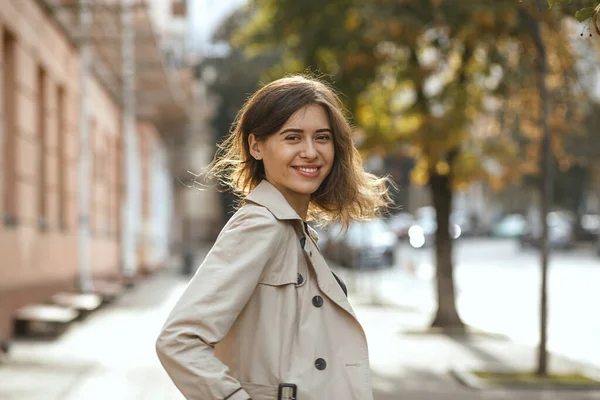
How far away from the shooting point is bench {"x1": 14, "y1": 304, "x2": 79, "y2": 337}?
13.9 metres

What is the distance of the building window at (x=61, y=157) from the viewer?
19.4 m

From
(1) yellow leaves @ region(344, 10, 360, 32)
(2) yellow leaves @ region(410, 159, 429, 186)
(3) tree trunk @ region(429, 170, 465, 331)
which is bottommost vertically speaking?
(3) tree trunk @ region(429, 170, 465, 331)

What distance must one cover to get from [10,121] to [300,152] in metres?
12.2

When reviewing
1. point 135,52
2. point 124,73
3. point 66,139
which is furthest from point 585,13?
point 135,52

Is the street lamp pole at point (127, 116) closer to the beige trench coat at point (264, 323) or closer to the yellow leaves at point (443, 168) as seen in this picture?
the yellow leaves at point (443, 168)

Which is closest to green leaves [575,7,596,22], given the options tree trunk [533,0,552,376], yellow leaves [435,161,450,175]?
tree trunk [533,0,552,376]

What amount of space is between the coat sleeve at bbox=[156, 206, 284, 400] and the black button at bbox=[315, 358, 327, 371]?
22 centimetres

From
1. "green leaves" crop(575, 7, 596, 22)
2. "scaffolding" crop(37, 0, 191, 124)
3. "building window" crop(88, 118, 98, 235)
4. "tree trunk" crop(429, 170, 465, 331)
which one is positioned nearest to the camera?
"green leaves" crop(575, 7, 596, 22)

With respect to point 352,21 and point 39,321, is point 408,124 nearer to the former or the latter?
point 352,21

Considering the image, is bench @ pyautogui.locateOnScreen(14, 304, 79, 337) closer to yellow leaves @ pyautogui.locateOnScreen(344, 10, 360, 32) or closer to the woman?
yellow leaves @ pyautogui.locateOnScreen(344, 10, 360, 32)

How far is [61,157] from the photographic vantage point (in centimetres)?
1945

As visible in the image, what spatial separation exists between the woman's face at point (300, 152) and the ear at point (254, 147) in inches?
1.6

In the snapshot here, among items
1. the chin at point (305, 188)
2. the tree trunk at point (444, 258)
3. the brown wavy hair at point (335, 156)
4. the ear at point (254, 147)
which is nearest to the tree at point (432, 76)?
the tree trunk at point (444, 258)

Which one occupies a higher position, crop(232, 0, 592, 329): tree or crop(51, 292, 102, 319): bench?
crop(232, 0, 592, 329): tree
